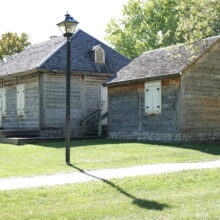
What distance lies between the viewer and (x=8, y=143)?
815 inches

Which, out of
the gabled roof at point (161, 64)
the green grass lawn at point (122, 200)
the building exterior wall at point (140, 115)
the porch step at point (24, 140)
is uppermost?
the gabled roof at point (161, 64)

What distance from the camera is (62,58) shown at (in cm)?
2445

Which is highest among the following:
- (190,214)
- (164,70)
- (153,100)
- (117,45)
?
(117,45)

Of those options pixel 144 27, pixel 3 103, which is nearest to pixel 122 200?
pixel 3 103

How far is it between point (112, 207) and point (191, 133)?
43.3ft

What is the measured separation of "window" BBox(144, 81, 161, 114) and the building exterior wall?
22 centimetres

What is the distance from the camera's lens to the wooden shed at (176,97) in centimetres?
1920

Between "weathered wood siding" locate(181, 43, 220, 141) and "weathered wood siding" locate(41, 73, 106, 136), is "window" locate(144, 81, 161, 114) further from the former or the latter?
"weathered wood siding" locate(41, 73, 106, 136)

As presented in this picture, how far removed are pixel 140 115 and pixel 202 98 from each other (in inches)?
126

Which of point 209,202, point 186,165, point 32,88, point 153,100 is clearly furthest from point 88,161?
point 32,88

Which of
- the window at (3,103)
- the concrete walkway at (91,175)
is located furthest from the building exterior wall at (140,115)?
the concrete walkway at (91,175)

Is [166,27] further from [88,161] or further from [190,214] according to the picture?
[190,214]

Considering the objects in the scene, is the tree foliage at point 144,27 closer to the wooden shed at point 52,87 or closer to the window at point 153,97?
the wooden shed at point 52,87

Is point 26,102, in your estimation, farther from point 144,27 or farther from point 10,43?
point 10,43
